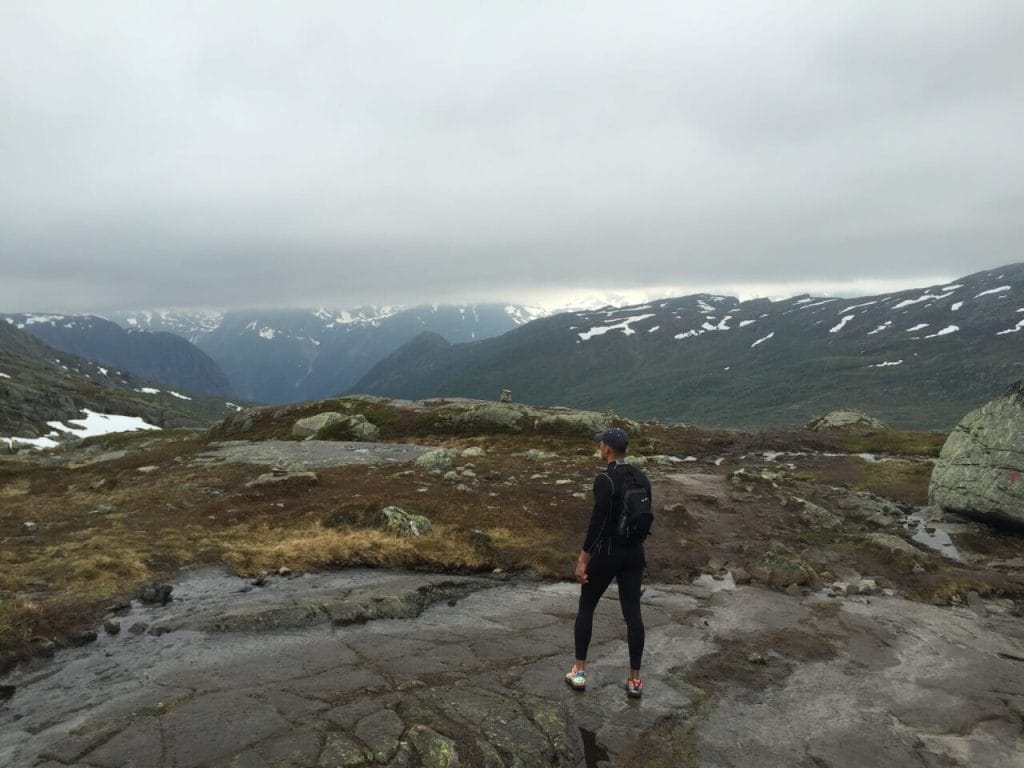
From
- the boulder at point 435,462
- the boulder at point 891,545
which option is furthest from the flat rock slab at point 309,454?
the boulder at point 891,545

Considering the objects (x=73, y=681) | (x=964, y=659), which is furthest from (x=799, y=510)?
(x=73, y=681)

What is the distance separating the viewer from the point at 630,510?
10.3 metres

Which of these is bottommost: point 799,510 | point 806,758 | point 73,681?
point 799,510

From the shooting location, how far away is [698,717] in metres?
10.3

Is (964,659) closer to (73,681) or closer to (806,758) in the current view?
(806,758)

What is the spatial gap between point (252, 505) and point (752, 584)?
73.1ft

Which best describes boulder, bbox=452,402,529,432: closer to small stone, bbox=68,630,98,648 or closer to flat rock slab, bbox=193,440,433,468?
flat rock slab, bbox=193,440,433,468

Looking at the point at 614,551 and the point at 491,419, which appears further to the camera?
the point at 491,419

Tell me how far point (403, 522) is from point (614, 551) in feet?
44.5

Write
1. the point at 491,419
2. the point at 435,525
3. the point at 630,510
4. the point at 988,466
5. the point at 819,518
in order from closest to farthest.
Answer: the point at 630,510
the point at 435,525
the point at 819,518
the point at 988,466
the point at 491,419

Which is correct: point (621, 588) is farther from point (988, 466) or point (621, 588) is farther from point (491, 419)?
point (491, 419)

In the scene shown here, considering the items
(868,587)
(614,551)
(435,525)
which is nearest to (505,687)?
(614,551)

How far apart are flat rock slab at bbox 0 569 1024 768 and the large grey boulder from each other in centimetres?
1292

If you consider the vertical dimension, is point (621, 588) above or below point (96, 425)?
above
